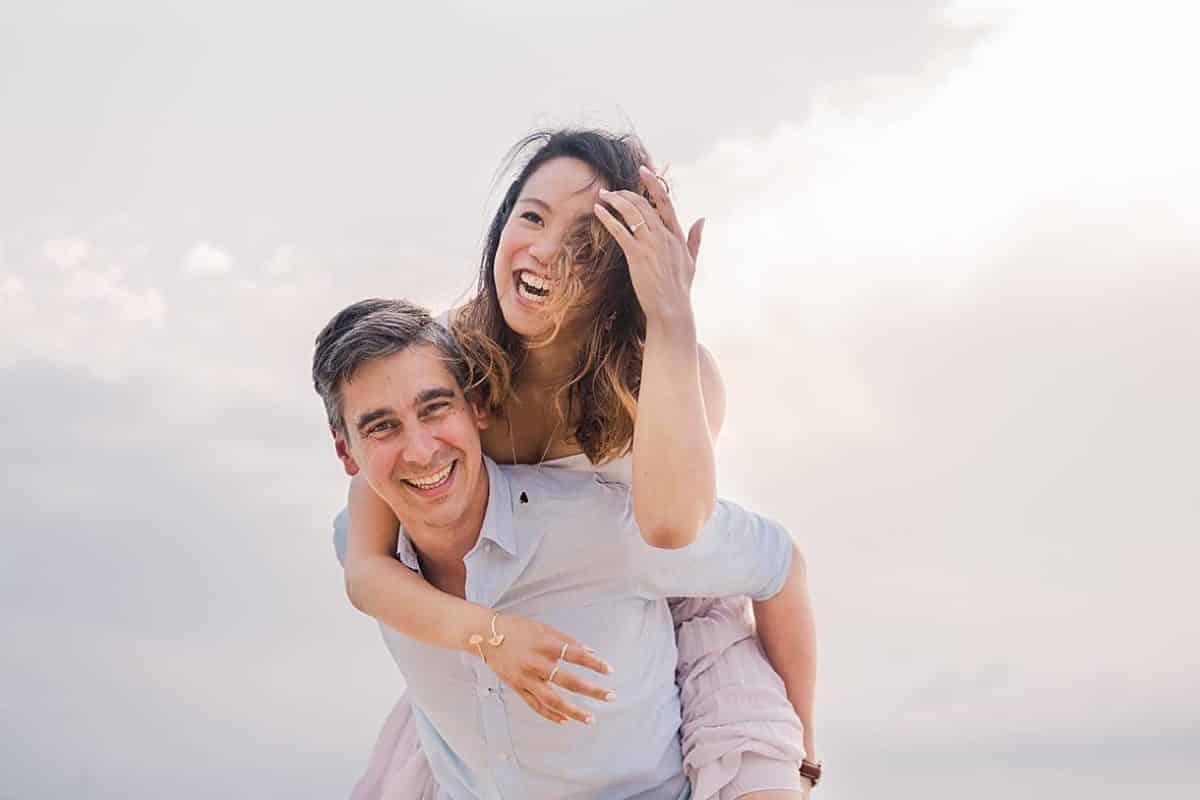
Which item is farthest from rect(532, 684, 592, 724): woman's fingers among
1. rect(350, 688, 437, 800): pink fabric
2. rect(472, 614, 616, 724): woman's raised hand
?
rect(350, 688, 437, 800): pink fabric

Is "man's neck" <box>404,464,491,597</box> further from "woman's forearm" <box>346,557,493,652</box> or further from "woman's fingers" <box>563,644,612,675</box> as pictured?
"woman's fingers" <box>563,644,612,675</box>

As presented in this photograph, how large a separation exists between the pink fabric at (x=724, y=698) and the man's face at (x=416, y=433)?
3.31 ft

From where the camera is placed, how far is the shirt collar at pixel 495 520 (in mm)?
4746

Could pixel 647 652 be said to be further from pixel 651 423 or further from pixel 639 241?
pixel 639 241

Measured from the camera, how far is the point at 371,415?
4688 mm

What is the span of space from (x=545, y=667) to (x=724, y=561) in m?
1.10

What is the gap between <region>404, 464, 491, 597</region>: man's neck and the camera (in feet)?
15.9

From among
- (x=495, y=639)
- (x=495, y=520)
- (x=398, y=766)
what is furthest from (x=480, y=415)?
(x=398, y=766)

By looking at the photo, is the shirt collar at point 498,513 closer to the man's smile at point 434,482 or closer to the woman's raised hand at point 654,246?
the man's smile at point 434,482

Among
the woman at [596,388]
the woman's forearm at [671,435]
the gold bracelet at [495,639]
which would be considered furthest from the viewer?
the woman at [596,388]

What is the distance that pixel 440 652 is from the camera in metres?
4.94

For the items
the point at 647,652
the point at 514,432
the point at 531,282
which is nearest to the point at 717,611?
the point at 647,652

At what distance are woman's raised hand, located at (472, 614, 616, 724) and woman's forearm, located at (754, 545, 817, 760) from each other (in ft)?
4.07

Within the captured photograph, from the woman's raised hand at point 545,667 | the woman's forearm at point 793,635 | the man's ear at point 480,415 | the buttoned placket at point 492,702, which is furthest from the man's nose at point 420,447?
the woman's forearm at point 793,635
